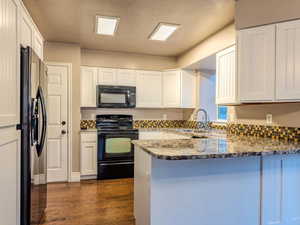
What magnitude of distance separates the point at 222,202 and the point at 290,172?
0.74 metres

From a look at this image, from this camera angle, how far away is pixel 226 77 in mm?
3006

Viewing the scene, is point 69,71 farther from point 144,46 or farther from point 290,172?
point 290,172

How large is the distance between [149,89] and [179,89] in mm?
656

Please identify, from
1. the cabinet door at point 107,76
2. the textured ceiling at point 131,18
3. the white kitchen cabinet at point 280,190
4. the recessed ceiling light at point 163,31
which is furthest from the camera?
the cabinet door at point 107,76

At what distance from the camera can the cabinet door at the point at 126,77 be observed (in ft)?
15.1

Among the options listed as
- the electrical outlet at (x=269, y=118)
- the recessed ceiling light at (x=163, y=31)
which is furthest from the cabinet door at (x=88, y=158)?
the electrical outlet at (x=269, y=118)

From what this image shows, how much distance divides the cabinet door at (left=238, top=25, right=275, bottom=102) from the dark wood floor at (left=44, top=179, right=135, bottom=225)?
6.52 ft

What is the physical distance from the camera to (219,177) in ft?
6.20

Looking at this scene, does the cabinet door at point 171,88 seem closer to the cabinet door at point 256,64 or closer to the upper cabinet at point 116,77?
the upper cabinet at point 116,77

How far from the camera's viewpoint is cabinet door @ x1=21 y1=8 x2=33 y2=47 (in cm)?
198

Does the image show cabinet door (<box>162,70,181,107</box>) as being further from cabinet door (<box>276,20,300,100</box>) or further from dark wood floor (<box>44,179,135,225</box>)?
cabinet door (<box>276,20,300,100</box>)

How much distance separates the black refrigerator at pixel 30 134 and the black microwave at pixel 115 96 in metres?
2.07

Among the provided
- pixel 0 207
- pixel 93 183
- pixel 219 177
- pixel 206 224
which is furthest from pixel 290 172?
pixel 93 183

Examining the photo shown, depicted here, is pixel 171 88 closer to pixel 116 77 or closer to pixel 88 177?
pixel 116 77
